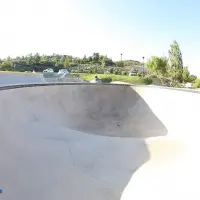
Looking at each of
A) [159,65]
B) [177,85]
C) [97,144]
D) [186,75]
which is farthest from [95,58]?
[97,144]

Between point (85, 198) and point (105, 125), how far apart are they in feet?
17.8

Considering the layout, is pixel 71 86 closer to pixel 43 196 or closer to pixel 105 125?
pixel 105 125

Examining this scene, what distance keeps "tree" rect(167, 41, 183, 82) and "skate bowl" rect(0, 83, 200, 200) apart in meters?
22.7

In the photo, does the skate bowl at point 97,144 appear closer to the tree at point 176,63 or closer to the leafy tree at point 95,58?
the tree at point 176,63

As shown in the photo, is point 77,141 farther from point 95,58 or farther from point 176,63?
point 95,58

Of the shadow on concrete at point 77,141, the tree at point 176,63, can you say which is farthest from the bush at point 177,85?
the shadow on concrete at point 77,141

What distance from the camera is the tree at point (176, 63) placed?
109 ft

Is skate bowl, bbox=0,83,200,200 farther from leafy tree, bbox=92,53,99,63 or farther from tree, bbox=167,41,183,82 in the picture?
leafy tree, bbox=92,53,99,63

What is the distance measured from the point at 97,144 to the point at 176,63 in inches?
1105

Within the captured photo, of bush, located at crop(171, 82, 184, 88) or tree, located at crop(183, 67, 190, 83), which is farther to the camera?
tree, located at crop(183, 67, 190, 83)

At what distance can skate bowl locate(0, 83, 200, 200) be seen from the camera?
4.68 meters

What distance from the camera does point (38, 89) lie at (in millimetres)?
9531

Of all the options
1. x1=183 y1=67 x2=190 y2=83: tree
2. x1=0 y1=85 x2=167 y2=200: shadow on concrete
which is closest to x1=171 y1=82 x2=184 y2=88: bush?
x1=183 y1=67 x2=190 y2=83: tree

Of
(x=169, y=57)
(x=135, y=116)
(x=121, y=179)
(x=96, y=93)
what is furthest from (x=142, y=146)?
(x=169, y=57)
